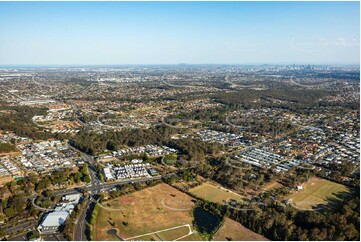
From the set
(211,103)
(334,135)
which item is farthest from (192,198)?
(211,103)

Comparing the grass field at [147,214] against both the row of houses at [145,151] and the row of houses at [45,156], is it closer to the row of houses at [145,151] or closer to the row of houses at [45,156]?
the row of houses at [145,151]

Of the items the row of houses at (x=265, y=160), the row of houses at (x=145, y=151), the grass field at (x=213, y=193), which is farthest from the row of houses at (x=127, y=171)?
the row of houses at (x=265, y=160)

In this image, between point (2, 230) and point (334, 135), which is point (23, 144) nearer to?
point (2, 230)

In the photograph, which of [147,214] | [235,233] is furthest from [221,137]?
[235,233]

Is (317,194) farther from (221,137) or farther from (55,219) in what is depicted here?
(55,219)

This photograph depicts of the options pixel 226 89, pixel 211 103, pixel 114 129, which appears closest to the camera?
pixel 114 129

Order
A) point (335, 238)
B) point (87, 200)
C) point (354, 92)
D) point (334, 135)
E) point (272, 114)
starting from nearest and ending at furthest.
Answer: point (335, 238)
point (87, 200)
point (334, 135)
point (272, 114)
point (354, 92)
